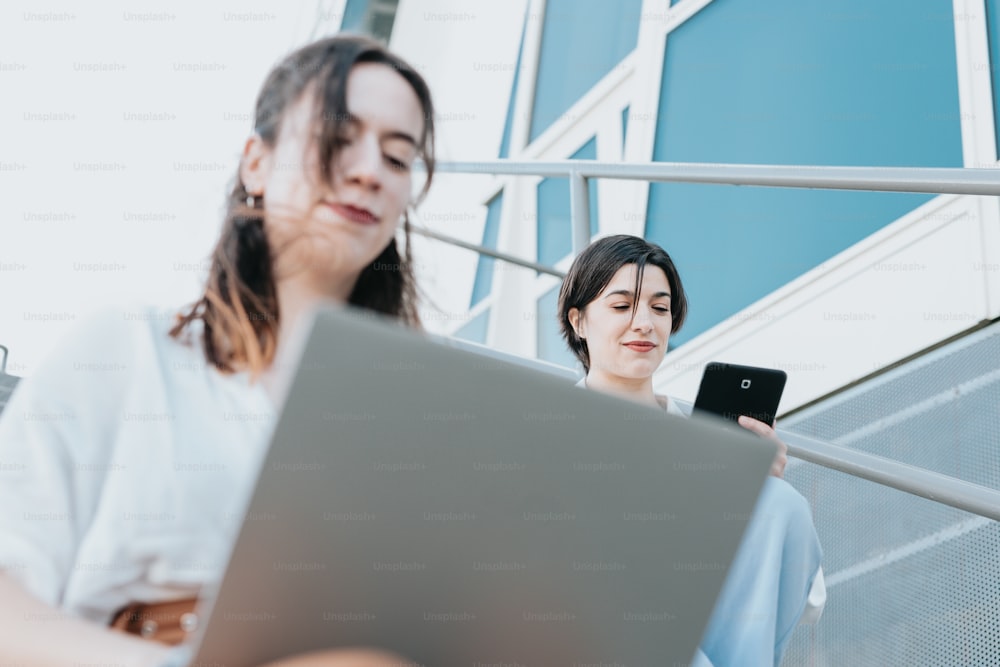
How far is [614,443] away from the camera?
0.64m

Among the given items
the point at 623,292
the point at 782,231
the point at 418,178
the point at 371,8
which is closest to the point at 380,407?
the point at 418,178

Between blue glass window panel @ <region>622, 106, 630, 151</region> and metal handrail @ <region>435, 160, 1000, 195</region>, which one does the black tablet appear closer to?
metal handrail @ <region>435, 160, 1000, 195</region>

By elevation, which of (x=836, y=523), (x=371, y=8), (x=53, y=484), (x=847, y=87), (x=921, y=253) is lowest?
(x=836, y=523)

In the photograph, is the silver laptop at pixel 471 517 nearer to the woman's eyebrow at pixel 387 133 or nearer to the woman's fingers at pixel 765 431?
the woman's eyebrow at pixel 387 133

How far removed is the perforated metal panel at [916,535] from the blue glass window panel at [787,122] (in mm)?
560

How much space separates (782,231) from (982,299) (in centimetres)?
86

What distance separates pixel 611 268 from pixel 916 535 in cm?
77

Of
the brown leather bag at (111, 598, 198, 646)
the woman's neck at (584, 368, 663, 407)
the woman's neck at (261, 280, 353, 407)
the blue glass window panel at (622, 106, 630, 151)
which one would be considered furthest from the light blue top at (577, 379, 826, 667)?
the blue glass window panel at (622, 106, 630, 151)

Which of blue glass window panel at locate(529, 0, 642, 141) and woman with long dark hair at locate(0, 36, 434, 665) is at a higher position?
blue glass window panel at locate(529, 0, 642, 141)

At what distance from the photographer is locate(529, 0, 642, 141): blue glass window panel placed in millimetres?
4047

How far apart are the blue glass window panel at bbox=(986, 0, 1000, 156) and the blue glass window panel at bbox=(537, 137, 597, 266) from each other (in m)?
1.96

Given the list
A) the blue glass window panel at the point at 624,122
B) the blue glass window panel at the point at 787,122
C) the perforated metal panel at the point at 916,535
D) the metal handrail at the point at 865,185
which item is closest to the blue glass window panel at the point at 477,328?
the blue glass window panel at the point at 624,122

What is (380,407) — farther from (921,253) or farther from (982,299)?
(921,253)

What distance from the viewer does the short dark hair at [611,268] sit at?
5.21ft
